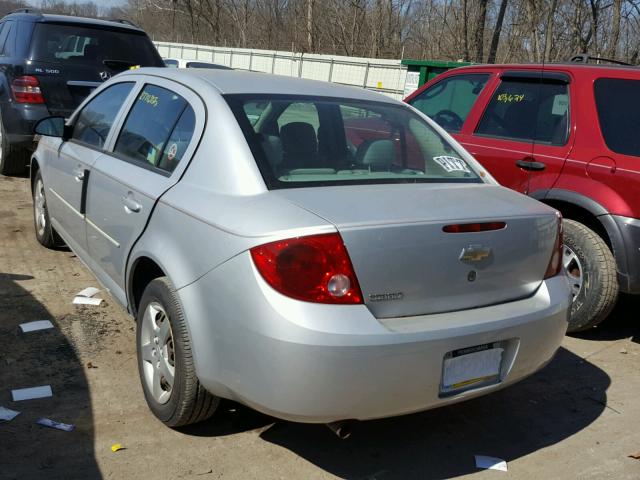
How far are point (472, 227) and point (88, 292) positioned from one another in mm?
3182

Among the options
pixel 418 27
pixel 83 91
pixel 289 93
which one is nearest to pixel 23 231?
pixel 83 91

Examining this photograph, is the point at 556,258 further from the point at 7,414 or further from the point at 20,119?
the point at 20,119

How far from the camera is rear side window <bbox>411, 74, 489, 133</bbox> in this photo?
18.9 feet

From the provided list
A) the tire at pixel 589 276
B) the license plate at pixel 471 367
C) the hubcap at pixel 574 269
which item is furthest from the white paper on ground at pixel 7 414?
the hubcap at pixel 574 269

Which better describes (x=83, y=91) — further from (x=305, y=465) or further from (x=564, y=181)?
(x=305, y=465)

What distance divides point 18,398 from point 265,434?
1288mm

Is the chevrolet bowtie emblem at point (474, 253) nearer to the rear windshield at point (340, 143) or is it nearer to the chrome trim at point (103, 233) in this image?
the rear windshield at point (340, 143)

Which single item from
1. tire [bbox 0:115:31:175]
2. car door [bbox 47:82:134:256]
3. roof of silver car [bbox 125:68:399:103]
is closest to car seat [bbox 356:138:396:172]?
roof of silver car [bbox 125:68:399:103]

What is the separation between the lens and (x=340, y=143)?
11.6 ft

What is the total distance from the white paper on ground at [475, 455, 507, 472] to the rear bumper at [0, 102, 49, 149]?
6220 mm

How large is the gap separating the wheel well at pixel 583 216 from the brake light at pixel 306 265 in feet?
9.04

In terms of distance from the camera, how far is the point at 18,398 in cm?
345

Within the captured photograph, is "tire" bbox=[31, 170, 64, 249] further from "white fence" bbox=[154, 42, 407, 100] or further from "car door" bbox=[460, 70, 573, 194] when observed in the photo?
"white fence" bbox=[154, 42, 407, 100]

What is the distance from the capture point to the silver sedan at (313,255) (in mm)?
2559
